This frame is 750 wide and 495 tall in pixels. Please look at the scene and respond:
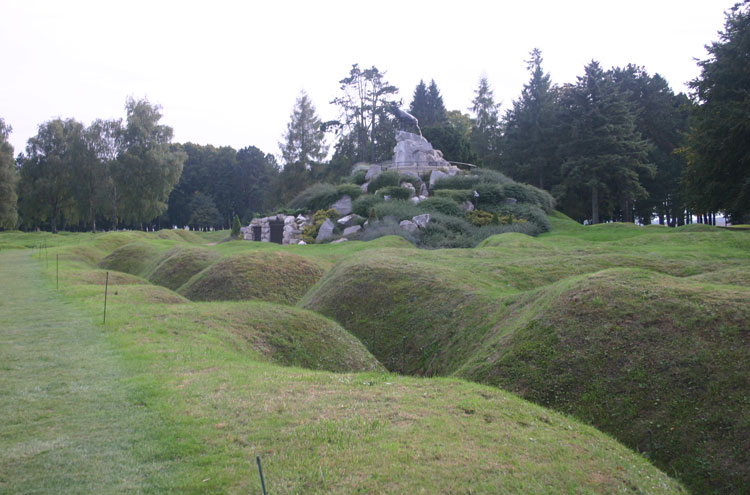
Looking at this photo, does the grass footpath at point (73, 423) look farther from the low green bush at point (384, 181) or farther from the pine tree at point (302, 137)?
the pine tree at point (302, 137)

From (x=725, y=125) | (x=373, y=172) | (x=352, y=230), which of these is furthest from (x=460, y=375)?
(x=373, y=172)

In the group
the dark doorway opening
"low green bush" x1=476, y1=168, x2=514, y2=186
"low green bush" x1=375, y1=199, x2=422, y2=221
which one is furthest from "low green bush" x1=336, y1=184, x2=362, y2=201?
"low green bush" x1=476, y1=168, x2=514, y2=186

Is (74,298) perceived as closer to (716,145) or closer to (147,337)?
(147,337)

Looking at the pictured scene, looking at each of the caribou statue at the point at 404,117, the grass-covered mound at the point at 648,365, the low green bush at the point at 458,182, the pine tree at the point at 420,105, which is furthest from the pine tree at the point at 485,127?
the grass-covered mound at the point at 648,365

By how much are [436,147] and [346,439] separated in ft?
181

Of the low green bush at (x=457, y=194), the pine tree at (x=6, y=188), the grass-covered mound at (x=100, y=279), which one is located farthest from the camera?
the pine tree at (x=6, y=188)

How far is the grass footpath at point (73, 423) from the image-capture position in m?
4.03

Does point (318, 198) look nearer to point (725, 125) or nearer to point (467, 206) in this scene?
point (467, 206)

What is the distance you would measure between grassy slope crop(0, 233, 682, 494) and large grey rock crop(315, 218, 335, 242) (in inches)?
1032

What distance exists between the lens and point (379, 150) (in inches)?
2598

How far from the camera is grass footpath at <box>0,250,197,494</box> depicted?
4.03 m

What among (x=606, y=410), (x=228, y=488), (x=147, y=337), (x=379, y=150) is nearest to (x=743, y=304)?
(x=606, y=410)

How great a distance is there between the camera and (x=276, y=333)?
1020cm

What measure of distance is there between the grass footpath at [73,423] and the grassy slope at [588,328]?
4.51 m
